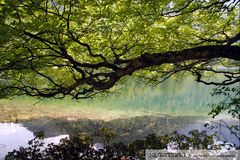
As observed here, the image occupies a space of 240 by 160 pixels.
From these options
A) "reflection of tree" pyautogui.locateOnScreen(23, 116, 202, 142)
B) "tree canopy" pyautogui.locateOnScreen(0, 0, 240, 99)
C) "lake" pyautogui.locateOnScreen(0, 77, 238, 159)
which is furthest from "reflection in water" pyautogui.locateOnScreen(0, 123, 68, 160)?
"tree canopy" pyautogui.locateOnScreen(0, 0, 240, 99)

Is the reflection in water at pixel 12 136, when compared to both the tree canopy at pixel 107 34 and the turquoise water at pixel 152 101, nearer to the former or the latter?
the tree canopy at pixel 107 34

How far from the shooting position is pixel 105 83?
216 inches

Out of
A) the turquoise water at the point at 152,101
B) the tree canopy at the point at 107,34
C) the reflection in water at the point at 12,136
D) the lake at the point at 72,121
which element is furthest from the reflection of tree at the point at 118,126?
the tree canopy at the point at 107,34

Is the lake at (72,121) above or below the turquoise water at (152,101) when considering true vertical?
below

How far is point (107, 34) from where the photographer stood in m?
6.03

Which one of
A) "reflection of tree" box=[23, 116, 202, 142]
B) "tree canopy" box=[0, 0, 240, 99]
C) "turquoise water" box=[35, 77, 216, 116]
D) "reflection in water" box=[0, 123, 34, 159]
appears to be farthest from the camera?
"turquoise water" box=[35, 77, 216, 116]

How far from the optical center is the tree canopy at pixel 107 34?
4.65 metres

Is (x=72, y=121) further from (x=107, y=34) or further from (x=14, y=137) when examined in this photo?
(x=107, y=34)

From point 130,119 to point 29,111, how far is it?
682 centimetres

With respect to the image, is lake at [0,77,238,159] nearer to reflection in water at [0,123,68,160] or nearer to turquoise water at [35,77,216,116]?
reflection in water at [0,123,68,160]

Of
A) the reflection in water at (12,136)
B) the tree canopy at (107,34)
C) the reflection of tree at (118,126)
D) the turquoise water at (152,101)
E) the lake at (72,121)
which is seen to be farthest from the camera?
the turquoise water at (152,101)

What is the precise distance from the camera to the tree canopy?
183 inches

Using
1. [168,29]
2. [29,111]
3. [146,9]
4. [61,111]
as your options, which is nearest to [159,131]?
[61,111]

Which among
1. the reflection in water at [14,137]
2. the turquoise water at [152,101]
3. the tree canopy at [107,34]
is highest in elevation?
the tree canopy at [107,34]
